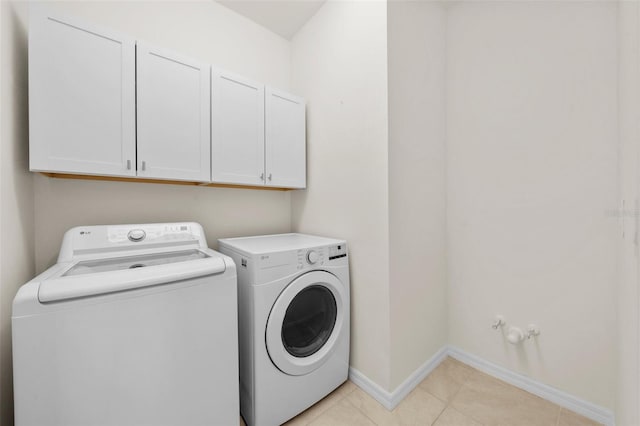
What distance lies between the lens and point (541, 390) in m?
1.40

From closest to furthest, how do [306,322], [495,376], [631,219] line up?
[631,219]
[306,322]
[495,376]

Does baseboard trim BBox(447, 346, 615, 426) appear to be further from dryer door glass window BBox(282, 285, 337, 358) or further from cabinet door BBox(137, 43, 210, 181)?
cabinet door BBox(137, 43, 210, 181)

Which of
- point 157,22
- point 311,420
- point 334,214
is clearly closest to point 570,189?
point 334,214

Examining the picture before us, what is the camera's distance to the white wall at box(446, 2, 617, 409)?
124 centimetres

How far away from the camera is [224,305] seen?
3.42ft

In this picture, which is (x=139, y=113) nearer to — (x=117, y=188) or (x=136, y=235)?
(x=117, y=188)

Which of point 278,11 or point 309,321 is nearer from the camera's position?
point 309,321

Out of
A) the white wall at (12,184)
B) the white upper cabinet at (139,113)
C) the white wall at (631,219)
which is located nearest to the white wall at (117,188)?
the white wall at (12,184)

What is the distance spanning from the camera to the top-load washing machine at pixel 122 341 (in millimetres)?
716

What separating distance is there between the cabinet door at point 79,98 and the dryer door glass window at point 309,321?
1148 millimetres

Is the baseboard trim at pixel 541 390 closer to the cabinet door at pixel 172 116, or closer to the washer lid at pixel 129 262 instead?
the washer lid at pixel 129 262

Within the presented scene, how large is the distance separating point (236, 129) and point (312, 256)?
0.98 metres

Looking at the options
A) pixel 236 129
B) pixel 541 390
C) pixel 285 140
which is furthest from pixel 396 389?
pixel 236 129

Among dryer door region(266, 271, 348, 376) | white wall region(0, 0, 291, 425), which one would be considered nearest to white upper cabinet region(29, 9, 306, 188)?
A: white wall region(0, 0, 291, 425)
